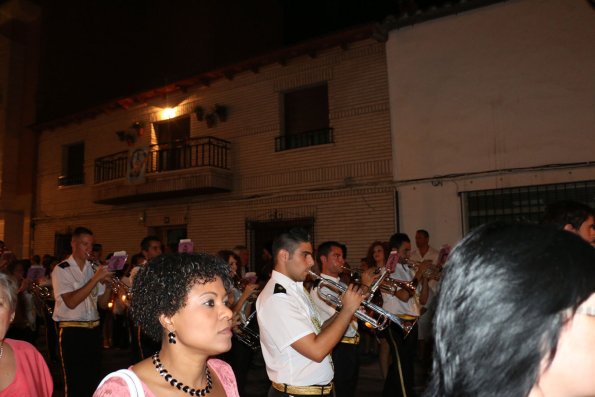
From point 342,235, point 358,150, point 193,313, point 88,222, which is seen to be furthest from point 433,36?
point 88,222

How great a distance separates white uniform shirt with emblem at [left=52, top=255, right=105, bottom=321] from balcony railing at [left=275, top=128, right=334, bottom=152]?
8016mm

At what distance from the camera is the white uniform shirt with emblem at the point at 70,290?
5703 mm

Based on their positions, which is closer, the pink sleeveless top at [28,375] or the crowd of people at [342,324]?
the crowd of people at [342,324]

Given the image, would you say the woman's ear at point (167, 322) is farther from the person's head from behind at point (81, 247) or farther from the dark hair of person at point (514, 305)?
the person's head from behind at point (81, 247)

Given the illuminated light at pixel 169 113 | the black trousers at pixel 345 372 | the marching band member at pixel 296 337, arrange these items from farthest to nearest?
the illuminated light at pixel 169 113, the black trousers at pixel 345 372, the marching band member at pixel 296 337

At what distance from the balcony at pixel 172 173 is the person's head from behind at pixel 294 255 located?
404 inches

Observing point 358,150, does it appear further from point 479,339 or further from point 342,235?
point 479,339

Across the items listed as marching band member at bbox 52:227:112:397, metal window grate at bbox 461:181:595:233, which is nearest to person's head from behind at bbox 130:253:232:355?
marching band member at bbox 52:227:112:397

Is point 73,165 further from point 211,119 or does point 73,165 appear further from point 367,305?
point 367,305

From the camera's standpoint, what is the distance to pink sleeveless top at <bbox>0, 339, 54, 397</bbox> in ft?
9.55

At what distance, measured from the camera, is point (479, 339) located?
1125 millimetres

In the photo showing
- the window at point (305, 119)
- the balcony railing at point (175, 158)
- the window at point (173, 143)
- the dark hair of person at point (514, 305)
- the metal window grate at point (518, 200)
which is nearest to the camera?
the dark hair of person at point (514, 305)

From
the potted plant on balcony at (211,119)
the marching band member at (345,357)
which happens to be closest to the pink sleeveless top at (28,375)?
the marching band member at (345,357)

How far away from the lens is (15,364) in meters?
2.98
